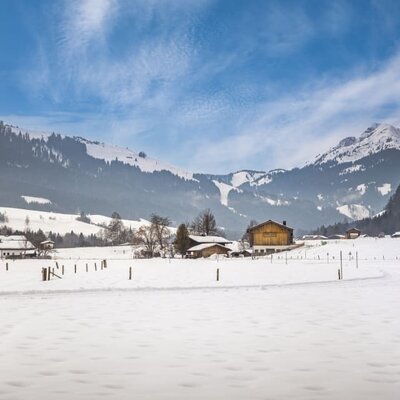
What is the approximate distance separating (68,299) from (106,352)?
52.5 feet

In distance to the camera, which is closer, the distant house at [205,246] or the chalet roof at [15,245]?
the distant house at [205,246]

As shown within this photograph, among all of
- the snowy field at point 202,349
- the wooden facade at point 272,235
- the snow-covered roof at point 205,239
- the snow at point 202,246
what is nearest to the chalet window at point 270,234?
the wooden facade at point 272,235

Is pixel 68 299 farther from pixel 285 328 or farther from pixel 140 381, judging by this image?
pixel 140 381

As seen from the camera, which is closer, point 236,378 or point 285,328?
point 236,378

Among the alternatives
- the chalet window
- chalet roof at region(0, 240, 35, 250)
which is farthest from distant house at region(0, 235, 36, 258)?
the chalet window

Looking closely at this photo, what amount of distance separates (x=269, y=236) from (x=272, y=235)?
0.89 m

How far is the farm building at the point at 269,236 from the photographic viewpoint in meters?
136

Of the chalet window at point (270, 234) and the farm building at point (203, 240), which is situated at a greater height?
the chalet window at point (270, 234)

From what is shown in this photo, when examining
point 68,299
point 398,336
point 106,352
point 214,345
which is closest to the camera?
point 106,352

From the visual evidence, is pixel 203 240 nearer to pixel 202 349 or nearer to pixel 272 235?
pixel 272 235

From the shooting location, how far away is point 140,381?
1024cm

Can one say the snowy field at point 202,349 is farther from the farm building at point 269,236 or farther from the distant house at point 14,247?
the distant house at point 14,247

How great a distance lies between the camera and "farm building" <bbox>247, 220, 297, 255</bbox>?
135875 millimetres

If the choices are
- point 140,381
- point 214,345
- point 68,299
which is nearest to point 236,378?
point 140,381
